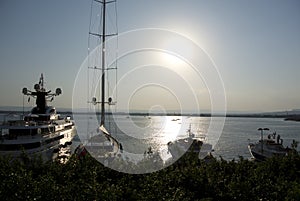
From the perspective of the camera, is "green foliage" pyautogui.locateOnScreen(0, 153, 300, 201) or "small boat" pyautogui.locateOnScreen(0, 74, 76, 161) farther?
"small boat" pyautogui.locateOnScreen(0, 74, 76, 161)

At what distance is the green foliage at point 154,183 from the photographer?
789 centimetres

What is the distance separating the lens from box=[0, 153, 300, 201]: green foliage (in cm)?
789

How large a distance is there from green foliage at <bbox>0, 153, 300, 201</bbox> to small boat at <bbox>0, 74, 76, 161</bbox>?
41.6 ft

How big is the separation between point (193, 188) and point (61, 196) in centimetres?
477

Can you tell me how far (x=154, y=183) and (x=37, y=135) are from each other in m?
28.2

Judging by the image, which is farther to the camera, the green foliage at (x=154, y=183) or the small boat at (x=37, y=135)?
the small boat at (x=37, y=135)

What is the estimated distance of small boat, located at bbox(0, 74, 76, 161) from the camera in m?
30.3

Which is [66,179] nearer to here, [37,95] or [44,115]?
[44,115]

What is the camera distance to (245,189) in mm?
9156

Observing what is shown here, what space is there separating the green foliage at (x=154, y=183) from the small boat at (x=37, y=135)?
12677mm

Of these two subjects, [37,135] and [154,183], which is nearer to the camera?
[154,183]

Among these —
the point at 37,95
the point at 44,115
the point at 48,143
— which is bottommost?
the point at 48,143

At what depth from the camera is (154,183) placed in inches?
355

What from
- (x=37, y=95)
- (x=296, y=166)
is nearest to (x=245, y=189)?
(x=296, y=166)
